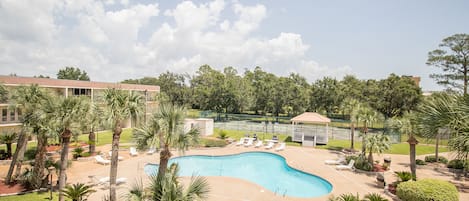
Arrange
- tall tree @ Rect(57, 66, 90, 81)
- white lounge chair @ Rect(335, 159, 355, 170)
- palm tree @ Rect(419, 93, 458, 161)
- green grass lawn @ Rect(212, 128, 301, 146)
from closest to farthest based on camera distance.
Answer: palm tree @ Rect(419, 93, 458, 161) → white lounge chair @ Rect(335, 159, 355, 170) → green grass lawn @ Rect(212, 128, 301, 146) → tall tree @ Rect(57, 66, 90, 81)

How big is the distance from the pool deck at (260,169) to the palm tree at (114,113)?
0.97 meters

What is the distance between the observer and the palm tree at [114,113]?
10125 mm

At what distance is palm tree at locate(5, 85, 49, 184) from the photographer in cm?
1267

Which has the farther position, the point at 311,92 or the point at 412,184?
the point at 311,92

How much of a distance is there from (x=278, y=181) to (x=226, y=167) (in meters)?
4.55

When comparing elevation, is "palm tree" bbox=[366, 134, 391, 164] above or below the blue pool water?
above

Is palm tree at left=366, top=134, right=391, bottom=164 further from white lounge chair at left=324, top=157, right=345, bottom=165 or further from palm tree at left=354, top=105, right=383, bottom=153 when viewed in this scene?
white lounge chair at left=324, top=157, right=345, bottom=165

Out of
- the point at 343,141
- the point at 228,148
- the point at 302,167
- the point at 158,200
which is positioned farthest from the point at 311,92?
the point at 158,200

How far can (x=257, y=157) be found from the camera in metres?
22.5

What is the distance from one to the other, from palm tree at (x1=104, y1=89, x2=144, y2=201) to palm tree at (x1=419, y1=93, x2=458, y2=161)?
10.3m

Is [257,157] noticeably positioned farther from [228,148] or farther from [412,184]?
[412,184]

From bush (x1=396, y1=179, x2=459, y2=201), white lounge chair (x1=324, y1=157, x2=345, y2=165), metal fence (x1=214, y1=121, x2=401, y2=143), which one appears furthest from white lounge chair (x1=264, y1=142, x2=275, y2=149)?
bush (x1=396, y1=179, x2=459, y2=201)

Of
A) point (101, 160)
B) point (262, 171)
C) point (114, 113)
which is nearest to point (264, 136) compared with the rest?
point (262, 171)

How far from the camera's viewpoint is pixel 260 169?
1944cm
